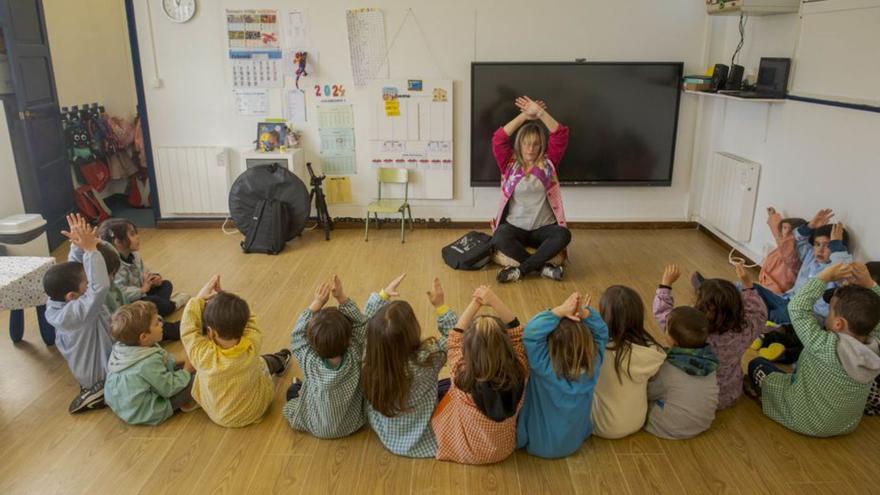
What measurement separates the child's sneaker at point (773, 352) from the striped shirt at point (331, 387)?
2030 millimetres

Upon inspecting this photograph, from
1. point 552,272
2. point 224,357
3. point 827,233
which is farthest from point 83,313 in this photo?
point 827,233

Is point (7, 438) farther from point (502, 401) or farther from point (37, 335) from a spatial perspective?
point (502, 401)

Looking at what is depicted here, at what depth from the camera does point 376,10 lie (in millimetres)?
5199

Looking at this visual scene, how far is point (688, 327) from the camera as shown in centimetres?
254

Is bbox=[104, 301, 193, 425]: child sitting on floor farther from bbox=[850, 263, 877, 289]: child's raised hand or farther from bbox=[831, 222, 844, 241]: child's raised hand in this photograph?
bbox=[831, 222, 844, 241]: child's raised hand

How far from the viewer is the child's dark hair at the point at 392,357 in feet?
7.62

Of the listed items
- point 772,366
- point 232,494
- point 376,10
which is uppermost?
point 376,10

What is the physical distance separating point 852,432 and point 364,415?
2.05m

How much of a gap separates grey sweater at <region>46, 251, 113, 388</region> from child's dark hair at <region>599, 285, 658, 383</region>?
2.19m

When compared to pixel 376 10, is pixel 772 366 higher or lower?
lower

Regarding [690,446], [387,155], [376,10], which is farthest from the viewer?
[387,155]

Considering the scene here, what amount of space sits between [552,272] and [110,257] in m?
2.73

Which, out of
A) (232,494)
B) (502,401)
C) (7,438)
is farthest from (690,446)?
(7,438)

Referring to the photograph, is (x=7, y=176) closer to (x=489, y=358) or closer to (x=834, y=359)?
(x=489, y=358)
